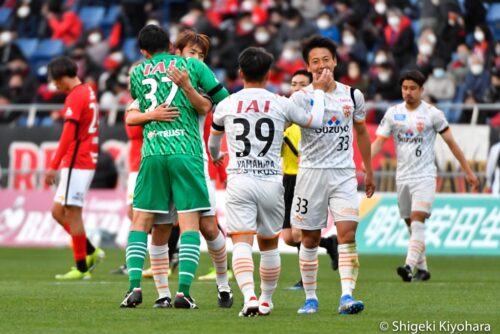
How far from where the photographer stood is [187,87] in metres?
10.6

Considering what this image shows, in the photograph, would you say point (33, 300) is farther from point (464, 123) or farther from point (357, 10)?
point (357, 10)

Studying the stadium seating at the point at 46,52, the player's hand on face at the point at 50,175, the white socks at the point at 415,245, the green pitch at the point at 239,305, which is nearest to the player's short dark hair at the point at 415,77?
the white socks at the point at 415,245

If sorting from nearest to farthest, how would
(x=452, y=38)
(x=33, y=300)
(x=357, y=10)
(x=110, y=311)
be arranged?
1. (x=110, y=311)
2. (x=33, y=300)
3. (x=452, y=38)
4. (x=357, y=10)

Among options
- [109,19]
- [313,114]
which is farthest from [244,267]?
[109,19]

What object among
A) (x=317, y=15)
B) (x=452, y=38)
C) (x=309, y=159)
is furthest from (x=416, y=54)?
(x=309, y=159)

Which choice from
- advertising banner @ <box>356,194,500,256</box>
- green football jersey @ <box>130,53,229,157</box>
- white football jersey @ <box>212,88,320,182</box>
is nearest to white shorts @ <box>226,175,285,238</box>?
white football jersey @ <box>212,88,320,182</box>

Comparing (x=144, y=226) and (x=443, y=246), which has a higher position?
(x=144, y=226)

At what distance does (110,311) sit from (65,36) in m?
21.6

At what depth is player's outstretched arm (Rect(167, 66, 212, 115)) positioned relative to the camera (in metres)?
10.6

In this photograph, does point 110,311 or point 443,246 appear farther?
point 443,246

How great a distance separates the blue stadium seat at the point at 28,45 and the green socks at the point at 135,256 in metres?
21.4

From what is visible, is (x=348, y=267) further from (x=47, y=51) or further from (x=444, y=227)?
(x=47, y=51)

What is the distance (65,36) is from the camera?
31.5m

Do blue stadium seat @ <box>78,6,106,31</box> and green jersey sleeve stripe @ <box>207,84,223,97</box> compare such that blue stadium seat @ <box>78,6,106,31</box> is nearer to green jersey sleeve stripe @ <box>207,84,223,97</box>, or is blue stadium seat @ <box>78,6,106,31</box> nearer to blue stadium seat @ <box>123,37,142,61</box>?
blue stadium seat @ <box>123,37,142,61</box>
